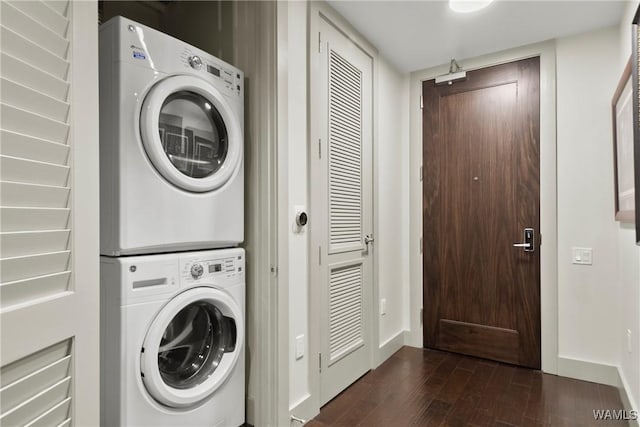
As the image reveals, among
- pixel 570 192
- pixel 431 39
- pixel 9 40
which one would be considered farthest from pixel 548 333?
pixel 9 40

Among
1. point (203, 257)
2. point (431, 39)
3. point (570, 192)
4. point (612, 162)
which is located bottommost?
point (203, 257)

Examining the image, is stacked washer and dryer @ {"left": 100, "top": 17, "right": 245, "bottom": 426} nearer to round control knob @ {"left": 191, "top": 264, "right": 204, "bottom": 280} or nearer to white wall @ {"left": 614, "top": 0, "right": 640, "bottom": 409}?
round control knob @ {"left": 191, "top": 264, "right": 204, "bottom": 280}

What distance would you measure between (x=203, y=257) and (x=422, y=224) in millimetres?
2162

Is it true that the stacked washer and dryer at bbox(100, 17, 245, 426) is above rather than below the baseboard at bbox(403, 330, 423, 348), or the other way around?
above

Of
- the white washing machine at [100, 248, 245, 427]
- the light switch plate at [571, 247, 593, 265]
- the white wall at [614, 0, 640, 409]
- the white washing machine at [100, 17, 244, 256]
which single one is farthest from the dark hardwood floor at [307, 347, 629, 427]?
the white washing machine at [100, 17, 244, 256]

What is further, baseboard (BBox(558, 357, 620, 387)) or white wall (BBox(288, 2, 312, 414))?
baseboard (BBox(558, 357, 620, 387))

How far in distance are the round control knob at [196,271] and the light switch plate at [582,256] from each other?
2.55m

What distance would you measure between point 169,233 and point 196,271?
20 cm

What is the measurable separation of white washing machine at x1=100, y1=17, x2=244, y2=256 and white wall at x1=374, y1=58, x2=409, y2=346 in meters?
1.40

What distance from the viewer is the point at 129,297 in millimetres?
1309

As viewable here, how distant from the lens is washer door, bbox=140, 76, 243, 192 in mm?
1396

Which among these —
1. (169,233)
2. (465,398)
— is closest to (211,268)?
(169,233)

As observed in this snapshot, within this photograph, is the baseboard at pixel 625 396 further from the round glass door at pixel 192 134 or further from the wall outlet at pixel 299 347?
the round glass door at pixel 192 134

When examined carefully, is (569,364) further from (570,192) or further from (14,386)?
(14,386)
